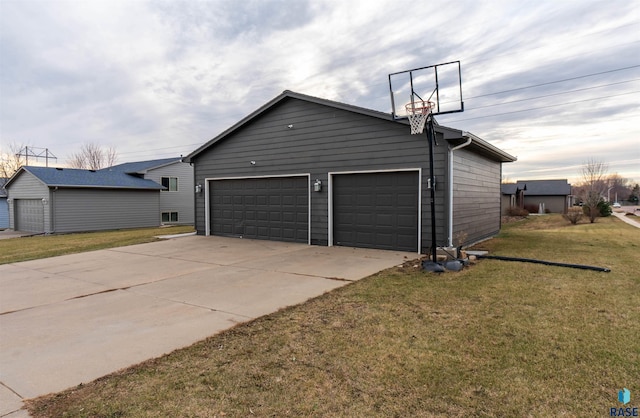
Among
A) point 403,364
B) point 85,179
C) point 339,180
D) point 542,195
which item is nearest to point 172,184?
point 85,179

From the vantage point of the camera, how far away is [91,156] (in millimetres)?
44656

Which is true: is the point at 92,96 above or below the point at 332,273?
above

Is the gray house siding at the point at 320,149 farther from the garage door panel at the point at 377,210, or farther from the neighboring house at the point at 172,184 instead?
the neighboring house at the point at 172,184

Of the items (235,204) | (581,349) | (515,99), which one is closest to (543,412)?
(581,349)

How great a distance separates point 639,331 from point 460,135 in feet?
18.4

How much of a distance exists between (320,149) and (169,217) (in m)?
19.4

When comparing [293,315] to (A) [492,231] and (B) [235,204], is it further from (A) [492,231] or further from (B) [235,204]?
(A) [492,231]

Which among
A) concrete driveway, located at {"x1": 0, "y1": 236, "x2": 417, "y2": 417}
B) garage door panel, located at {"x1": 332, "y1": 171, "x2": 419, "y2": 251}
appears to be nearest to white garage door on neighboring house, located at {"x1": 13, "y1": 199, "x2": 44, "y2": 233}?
concrete driveway, located at {"x1": 0, "y1": 236, "x2": 417, "y2": 417}

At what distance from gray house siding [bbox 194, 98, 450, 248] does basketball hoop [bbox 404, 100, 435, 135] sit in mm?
1551

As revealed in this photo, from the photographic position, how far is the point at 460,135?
8.50m

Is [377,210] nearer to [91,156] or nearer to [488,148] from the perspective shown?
[488,148]

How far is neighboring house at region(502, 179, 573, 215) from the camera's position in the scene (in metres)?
37.4

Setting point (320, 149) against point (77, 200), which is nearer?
point (320, 149)

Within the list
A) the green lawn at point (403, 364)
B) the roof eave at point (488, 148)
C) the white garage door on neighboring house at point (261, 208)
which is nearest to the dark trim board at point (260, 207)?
the white garage door on neighboring house at point (261, 208)
